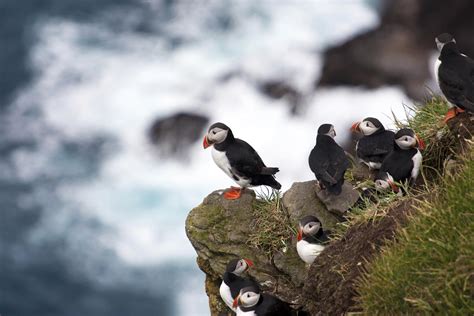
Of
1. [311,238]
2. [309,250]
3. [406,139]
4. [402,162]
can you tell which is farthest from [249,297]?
[406,139]

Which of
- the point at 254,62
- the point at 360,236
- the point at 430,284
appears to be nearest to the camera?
the point at 430,284

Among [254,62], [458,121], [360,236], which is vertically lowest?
[360,236]

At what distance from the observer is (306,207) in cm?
1161

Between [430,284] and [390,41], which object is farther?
[390,41]

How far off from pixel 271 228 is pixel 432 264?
466cm

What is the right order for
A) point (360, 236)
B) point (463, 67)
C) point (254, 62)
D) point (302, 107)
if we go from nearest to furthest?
1. point (360, 236)
2. point (463, 67)
3. point (302, 107)
4. point (254, 62)

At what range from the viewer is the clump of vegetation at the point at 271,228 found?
11.8 meters

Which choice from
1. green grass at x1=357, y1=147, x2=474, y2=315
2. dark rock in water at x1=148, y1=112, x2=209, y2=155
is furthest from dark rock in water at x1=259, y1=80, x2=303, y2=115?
green grass at x1=357, y1=147, x2=474, y2=315

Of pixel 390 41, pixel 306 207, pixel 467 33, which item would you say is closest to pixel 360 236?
pixel 306 207

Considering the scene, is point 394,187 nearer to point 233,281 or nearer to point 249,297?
point 249,297

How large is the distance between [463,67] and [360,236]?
3.05 metres

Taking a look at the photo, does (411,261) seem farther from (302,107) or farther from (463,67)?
(302,107)

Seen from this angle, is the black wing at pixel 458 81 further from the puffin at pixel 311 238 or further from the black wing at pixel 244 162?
the black wing at pixel 244 162

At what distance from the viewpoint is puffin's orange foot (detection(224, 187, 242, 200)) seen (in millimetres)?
12406
